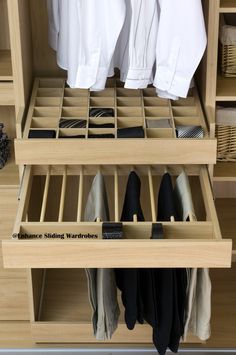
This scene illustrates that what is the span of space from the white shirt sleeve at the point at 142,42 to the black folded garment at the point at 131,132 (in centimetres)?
15

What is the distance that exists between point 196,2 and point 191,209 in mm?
711

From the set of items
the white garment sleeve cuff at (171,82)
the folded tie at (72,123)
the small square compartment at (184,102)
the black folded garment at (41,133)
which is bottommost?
the small square compartment at (184,102)

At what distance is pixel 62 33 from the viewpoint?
2578mm

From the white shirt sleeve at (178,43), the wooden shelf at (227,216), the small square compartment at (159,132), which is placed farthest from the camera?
the wooden shelf at (227,216)

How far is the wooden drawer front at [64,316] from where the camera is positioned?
2.82 meters

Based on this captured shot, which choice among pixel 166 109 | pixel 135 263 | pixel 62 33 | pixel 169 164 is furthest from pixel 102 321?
pixel 62 33

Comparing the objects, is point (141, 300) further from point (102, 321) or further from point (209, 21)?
point (209, 21)

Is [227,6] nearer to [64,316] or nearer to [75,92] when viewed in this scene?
[75,92]

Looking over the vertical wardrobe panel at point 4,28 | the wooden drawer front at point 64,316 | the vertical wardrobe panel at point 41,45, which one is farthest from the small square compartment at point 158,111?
the wooden drawer front at point 64,316

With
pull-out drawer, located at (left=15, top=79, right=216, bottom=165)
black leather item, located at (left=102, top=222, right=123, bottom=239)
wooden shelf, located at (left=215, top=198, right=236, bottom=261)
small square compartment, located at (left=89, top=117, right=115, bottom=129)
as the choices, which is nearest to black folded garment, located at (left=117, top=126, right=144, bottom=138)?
pull-out drawer, located at (left=15, top=79, right=216, bottom=165)

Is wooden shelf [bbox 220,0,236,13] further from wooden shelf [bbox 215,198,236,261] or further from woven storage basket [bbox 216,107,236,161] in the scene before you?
wooden shelf [bbox 215,198,236,261]

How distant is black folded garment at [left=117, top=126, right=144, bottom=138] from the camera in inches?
95.8

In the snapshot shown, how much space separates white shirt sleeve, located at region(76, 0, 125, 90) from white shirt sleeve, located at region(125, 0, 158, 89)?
54 millimetres

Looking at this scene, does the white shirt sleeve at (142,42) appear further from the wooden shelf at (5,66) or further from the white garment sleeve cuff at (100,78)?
the wooden shelf at (5,66)
